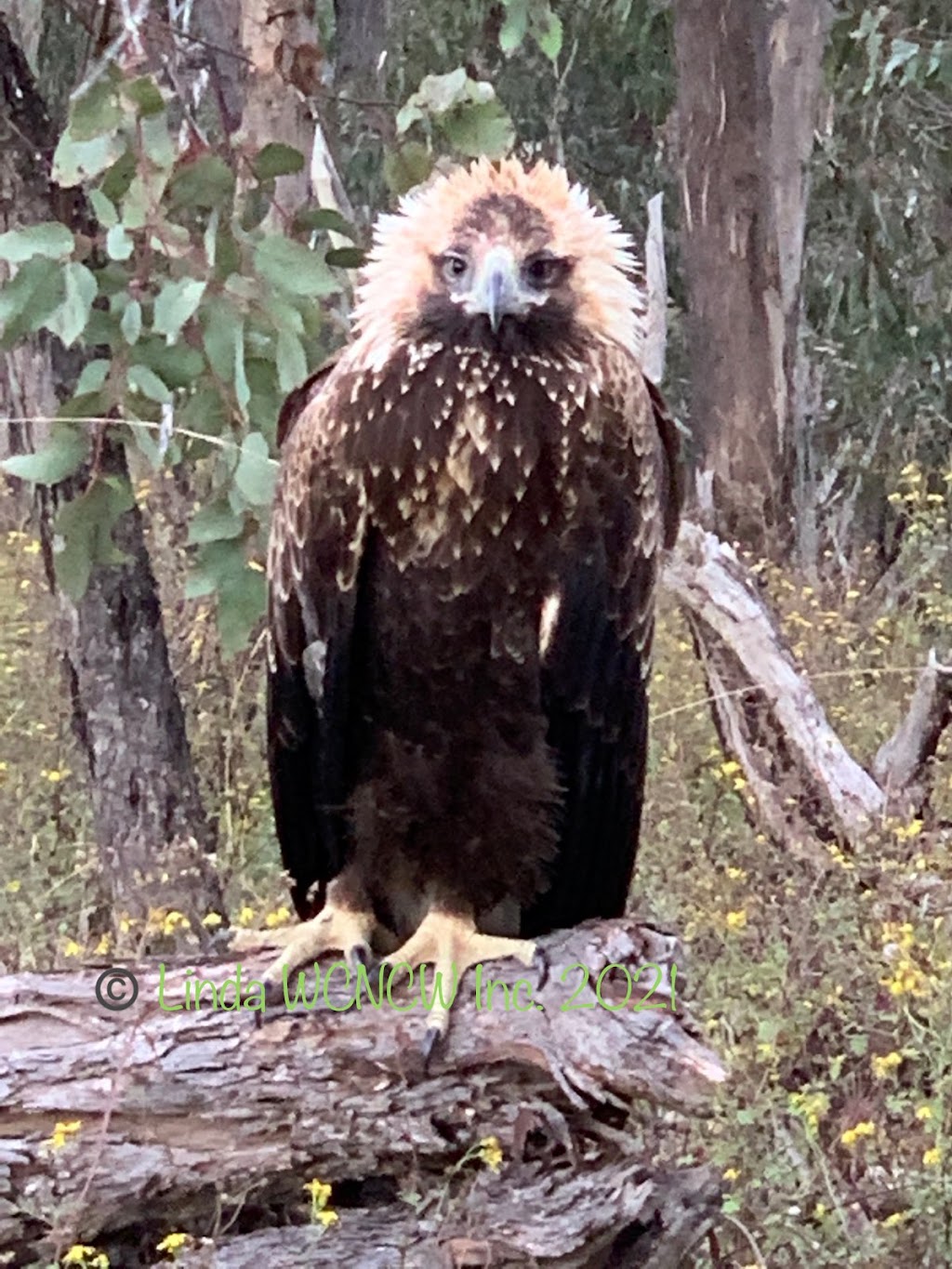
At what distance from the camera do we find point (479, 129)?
262 centimetres

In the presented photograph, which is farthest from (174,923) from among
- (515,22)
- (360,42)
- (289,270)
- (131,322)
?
(360,42)

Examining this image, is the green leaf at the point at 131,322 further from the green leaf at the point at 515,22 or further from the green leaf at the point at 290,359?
the green leaf at the point at 515,22

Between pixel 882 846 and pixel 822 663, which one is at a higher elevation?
pixel 822 663

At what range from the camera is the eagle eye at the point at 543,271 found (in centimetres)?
244

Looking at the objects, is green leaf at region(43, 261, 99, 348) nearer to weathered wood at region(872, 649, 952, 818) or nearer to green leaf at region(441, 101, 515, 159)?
green leaf at region(441, 101, 515, 159)

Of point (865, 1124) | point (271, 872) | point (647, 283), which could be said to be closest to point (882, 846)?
point (865, 1124)

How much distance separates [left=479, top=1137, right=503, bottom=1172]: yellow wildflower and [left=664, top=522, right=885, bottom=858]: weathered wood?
7.63ft

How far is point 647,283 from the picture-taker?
549 cm

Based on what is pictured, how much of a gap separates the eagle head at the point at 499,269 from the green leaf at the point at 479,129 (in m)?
0.05

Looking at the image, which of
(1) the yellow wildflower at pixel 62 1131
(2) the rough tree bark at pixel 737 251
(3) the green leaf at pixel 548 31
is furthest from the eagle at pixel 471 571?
(2) the rough tree bark at pixel 737 251

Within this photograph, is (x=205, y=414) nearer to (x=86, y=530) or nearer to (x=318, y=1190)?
(x=86, y=530)

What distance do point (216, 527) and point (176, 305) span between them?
1.26ft

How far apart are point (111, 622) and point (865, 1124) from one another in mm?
1936

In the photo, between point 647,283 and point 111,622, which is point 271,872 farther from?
point 647,283
